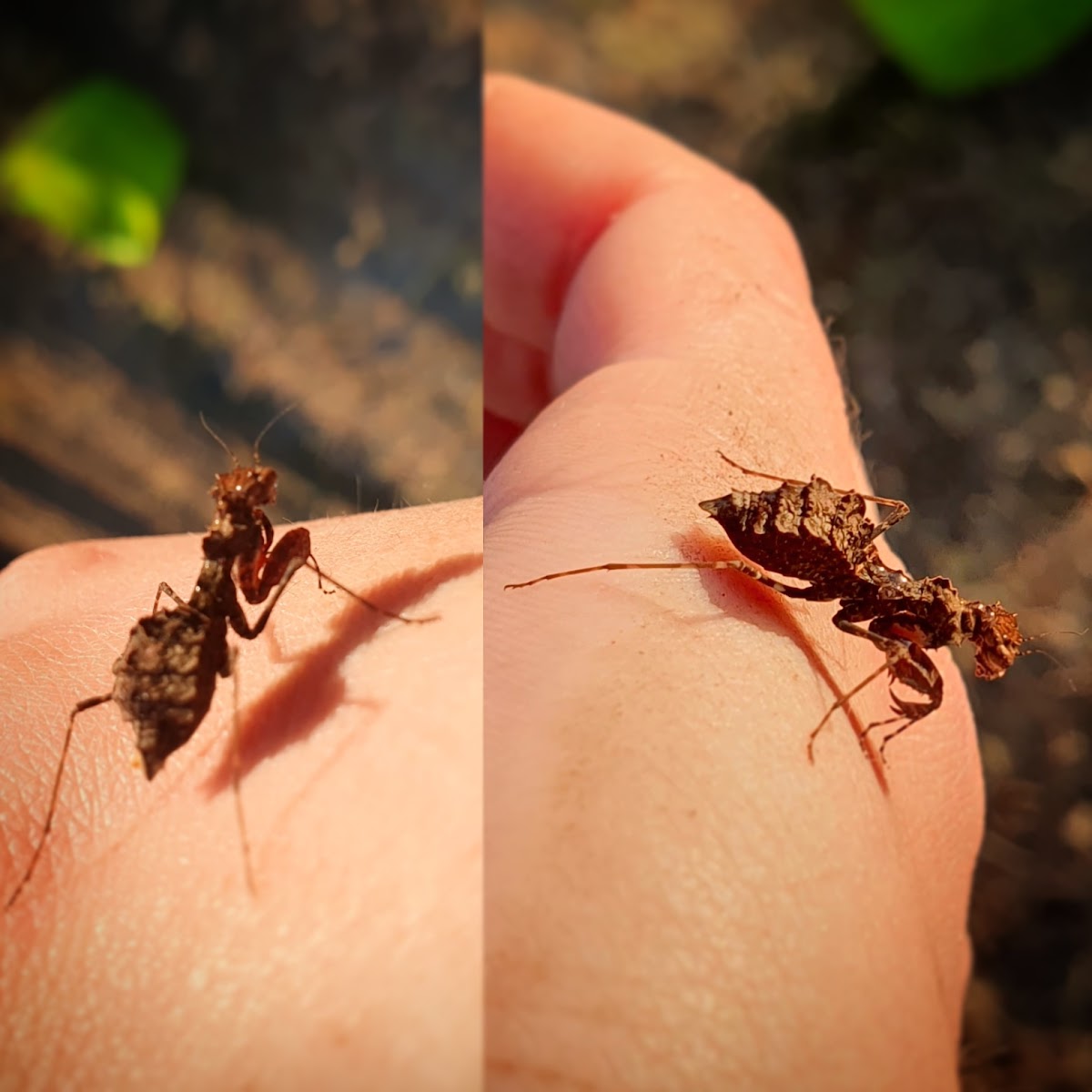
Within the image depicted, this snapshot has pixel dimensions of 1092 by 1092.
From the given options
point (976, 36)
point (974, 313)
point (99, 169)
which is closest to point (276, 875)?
point (974, 313)

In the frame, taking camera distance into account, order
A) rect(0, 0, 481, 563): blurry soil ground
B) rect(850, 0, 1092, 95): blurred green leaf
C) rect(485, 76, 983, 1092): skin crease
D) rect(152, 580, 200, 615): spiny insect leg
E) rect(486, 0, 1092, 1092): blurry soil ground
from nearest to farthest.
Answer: rect(485, 76, 983, 1092): skin crease < rect(486, 0, 1092, 1092): blurry soil ground < rect(152, 580, 200, 615): spiny insect leg < rect(0, 0, 481, 563): blurry soil ground < rect(850, 0, 1092, 95): blurred green leaf

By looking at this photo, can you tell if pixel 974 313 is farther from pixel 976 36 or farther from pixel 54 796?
pixel 54 796

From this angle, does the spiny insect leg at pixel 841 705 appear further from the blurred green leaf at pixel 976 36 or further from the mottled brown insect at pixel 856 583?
the blurred green leaf at pixel 976 36

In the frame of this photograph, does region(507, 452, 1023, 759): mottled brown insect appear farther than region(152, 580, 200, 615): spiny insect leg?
No

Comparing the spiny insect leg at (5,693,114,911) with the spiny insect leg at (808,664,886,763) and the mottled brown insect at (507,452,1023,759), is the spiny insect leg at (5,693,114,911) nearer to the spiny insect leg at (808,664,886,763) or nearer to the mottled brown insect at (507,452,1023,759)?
the mottled brown insect at (507,452,1023,759)

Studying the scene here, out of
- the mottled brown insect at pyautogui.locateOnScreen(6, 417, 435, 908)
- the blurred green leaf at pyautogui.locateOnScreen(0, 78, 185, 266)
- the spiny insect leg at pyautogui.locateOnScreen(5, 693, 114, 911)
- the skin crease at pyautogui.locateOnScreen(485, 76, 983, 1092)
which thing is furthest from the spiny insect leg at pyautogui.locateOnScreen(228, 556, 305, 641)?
the blurred green leaf at pyautogui.locateOnScreen(0, 78, 185, 266)

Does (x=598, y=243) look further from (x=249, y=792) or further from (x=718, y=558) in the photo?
(x=249, y=792)

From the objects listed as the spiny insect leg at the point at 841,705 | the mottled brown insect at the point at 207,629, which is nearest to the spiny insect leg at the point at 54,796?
the mottled brown insect at the point at 207,629
